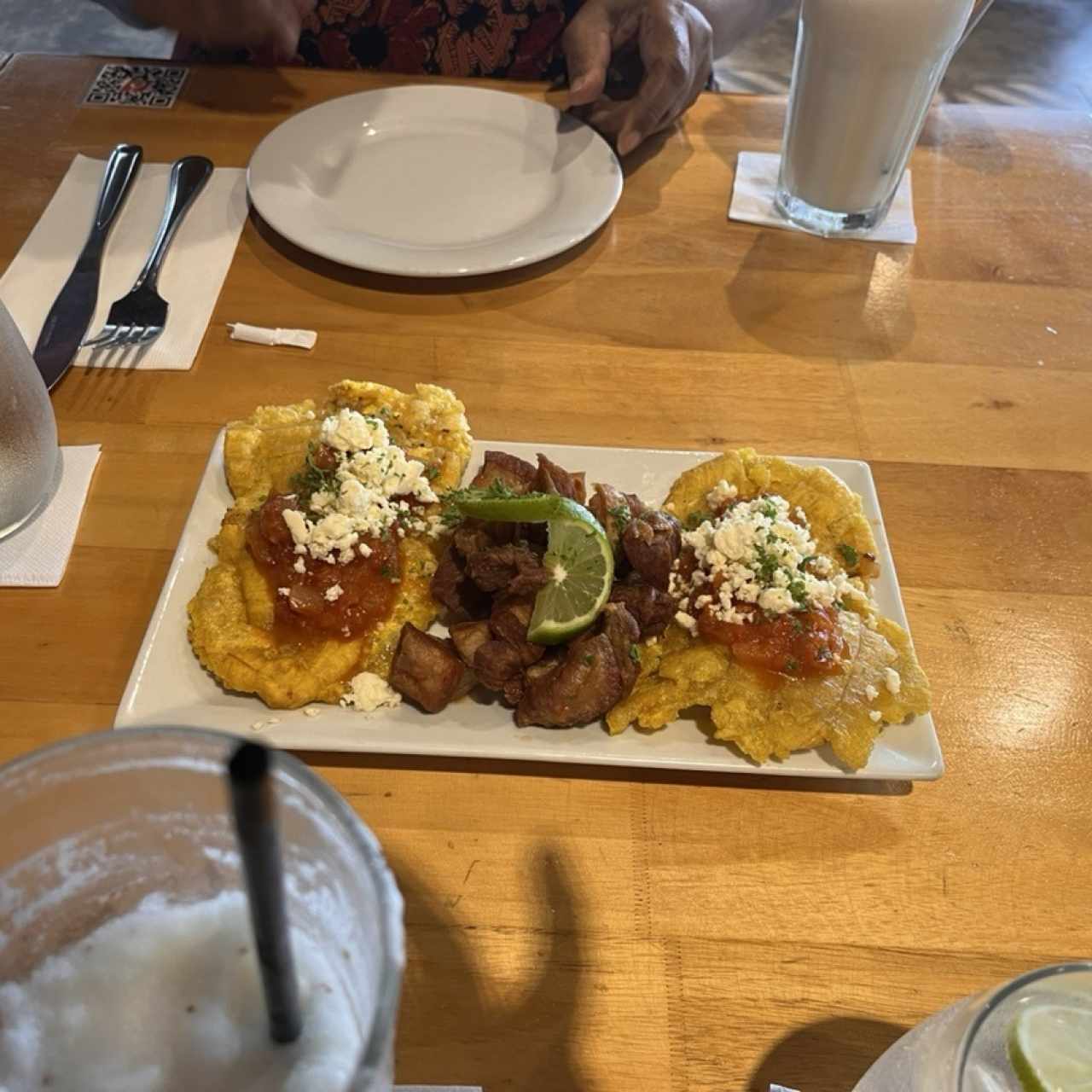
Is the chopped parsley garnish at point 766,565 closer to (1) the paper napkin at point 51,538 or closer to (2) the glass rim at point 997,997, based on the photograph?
(2) the glass rim at point 997,997

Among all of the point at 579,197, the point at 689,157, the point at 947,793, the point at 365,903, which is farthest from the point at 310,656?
the point at 689,157

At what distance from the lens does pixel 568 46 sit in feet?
9.37

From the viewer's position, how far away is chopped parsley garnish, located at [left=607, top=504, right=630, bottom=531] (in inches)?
62.6

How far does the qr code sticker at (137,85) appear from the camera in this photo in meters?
2.87

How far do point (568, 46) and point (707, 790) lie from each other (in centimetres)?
236

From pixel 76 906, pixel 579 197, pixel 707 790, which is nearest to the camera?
pixel 76 906

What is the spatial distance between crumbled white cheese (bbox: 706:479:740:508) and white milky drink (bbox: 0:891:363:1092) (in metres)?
1.11

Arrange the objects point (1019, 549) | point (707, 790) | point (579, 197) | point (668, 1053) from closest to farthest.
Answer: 1. point (668, 1053)
2. point (707, 790)
3. point (1019, 549)
4. point (579, 197)

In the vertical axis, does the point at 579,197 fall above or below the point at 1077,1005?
below

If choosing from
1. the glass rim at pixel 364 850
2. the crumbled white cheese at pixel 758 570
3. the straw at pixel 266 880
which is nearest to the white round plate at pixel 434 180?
the crumbled white cheese at pixel 758 570

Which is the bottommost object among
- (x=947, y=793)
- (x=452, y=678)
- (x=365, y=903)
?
(x=947, y=793)

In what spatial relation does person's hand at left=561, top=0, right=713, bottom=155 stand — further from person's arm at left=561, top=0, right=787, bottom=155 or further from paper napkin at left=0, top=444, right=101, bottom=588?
paper napkin at left=0, top=444, right=101, bottom=588

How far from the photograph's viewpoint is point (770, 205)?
2617 mm

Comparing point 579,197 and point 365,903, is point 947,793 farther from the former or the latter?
point 579,197
